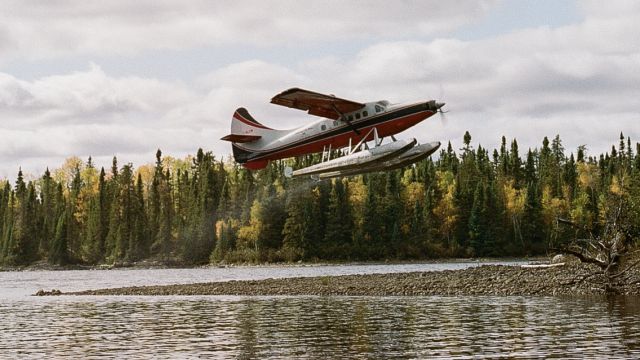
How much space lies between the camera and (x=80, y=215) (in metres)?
169

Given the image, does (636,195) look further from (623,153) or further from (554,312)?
(623,153)

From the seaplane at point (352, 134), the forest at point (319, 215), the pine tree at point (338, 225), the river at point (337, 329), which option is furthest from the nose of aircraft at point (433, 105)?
the pine tree at point (338, 225)

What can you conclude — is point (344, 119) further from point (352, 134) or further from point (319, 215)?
point (319, 215)

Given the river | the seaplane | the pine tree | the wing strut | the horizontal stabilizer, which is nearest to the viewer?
the river

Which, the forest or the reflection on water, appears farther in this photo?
the forest

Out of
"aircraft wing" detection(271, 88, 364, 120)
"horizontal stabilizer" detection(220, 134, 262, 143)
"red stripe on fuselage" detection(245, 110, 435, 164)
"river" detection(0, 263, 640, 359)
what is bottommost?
"river" detection(0, 263, 640, 359)

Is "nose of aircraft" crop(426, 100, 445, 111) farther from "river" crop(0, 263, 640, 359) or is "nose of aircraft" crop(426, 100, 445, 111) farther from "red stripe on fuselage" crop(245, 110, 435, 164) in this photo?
"river" crop(0, 263, 640, 359)

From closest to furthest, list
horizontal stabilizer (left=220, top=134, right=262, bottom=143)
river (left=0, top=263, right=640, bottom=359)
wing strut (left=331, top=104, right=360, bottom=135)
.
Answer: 1. river (left=0, top=263, right=640, bottom=359)
2. wing strut (left=331, top=104, right=360, bottom=135)
3. horizontal stabilizer (left=220, top=134, right=262, bottom=143)

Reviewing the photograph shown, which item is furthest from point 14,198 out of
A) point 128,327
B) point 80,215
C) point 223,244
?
point 128,327

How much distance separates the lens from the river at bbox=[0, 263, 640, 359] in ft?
98.6

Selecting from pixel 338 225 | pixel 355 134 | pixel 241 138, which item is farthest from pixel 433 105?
pixel 338 225

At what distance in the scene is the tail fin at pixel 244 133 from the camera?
51.5 meters

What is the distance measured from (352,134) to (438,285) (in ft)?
47.2

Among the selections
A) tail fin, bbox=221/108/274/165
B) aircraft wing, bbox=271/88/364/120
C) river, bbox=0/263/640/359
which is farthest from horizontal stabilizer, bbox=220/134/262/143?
river, bbox=0/263/640/359
